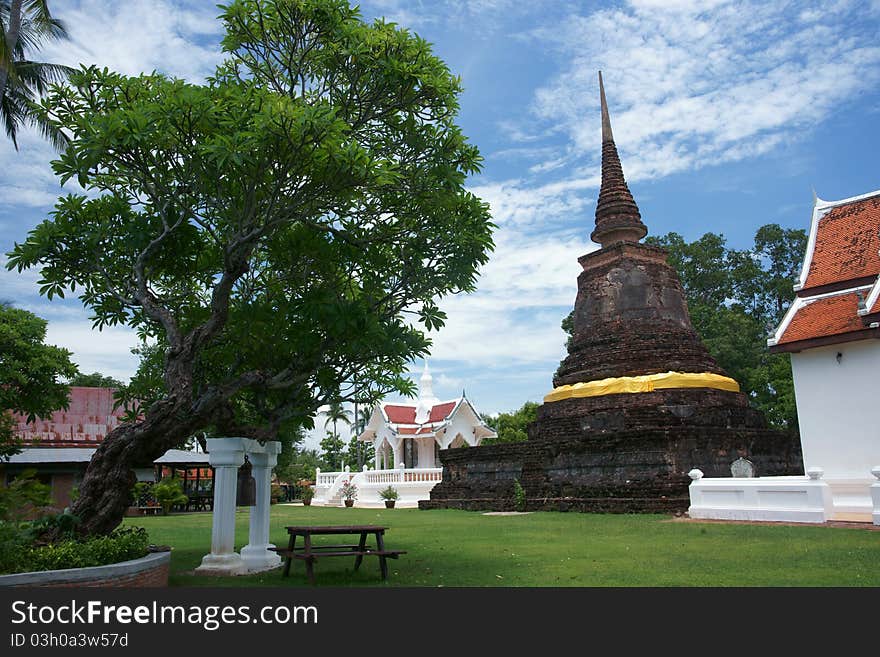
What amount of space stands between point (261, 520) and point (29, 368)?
6.97 meters

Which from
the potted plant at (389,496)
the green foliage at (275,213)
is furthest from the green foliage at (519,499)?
the green foliage at (275,213)

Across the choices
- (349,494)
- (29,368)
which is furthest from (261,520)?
(349,494)

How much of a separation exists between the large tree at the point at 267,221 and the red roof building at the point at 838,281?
10.4 meters

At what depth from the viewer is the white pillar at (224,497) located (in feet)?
31.4

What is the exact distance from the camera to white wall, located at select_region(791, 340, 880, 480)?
15203mm

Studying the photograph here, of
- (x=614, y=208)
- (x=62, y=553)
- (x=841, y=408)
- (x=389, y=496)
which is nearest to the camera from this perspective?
(x=62, y=553)

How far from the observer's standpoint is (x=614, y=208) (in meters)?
24.2

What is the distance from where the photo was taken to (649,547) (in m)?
10.6

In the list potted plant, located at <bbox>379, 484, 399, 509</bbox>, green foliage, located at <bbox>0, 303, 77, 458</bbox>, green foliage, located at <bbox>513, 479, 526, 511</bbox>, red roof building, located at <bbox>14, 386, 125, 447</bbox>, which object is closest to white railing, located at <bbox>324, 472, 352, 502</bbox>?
potted plant, located at <bbox>379, 484, 399, 509</bbox>

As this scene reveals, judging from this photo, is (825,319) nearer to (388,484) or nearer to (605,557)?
(605,557)

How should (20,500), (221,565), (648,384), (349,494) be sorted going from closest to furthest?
(20,500), (221,565), (648,384), (349,494)

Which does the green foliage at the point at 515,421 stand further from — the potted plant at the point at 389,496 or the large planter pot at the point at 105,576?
the large planter pot at the point at 105,576

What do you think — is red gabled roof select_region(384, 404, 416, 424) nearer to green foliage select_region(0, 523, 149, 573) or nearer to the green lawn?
the green lawn

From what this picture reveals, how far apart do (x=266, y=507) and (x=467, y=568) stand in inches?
131
